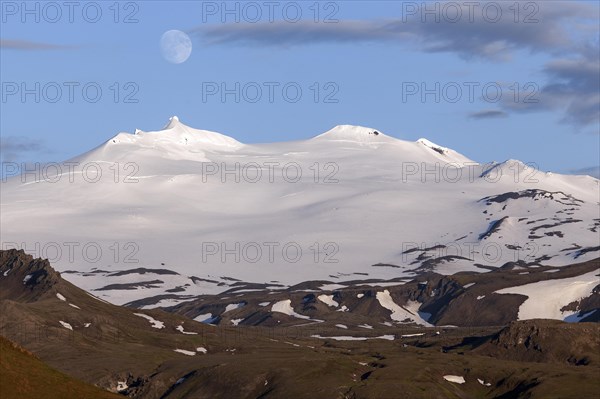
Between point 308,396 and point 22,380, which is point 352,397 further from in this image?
point 22,380

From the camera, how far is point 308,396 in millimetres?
199250

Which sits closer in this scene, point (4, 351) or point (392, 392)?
point (4, 351)

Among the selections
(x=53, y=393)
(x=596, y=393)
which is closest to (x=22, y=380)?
(x=53, y=393)

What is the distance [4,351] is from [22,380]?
296 centimetres

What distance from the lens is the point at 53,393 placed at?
9044 centimetres

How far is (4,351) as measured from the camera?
300ft

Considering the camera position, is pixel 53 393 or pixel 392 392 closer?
pixel 53 393

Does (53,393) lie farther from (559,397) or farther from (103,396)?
(559,397)

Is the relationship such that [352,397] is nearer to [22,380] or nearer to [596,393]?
[596,393]

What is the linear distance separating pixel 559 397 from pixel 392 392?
24.1 meters

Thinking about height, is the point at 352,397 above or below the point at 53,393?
below

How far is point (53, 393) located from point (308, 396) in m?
111

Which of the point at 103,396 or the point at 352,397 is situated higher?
the point at 103,396

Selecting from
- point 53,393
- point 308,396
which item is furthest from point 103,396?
point 308,396
